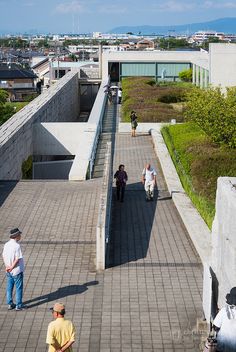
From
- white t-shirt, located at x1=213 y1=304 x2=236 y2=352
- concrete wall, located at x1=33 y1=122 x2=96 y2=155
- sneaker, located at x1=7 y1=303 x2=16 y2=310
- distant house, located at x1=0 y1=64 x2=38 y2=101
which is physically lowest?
distant house, located at x1=0 y1=64 x2=38 y2=101

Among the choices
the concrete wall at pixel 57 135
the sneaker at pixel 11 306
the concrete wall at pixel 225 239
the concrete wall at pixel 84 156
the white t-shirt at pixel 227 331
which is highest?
the concrete wall at pixel 225 239

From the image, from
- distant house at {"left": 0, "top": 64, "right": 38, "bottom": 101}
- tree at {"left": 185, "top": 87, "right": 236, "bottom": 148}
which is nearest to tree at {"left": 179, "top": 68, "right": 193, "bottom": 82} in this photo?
tree at {"left": 185, "top": 87, "right": 236, "bottom": 148}

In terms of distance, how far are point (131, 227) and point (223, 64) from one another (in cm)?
2570

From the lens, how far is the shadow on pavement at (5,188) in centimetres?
1496

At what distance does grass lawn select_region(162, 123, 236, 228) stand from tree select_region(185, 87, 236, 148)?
46 centimetres

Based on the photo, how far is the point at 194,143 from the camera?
23141 mm

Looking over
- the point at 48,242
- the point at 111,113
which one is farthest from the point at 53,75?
the point at 48,242

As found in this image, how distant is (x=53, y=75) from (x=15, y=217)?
55720mm

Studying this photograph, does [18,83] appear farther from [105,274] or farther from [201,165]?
[105,274]

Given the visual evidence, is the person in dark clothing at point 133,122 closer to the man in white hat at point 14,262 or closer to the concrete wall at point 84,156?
the concrete wall at point 84,156

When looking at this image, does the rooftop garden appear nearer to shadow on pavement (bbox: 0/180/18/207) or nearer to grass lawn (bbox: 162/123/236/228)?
grass lawn (bbox: 162/123/236/228)

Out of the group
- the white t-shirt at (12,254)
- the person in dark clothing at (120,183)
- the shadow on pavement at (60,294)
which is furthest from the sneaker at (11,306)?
the person in dark clothing at (120,183)

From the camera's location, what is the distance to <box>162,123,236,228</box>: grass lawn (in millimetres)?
15551

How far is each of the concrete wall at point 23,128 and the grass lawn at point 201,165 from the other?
5235mm
